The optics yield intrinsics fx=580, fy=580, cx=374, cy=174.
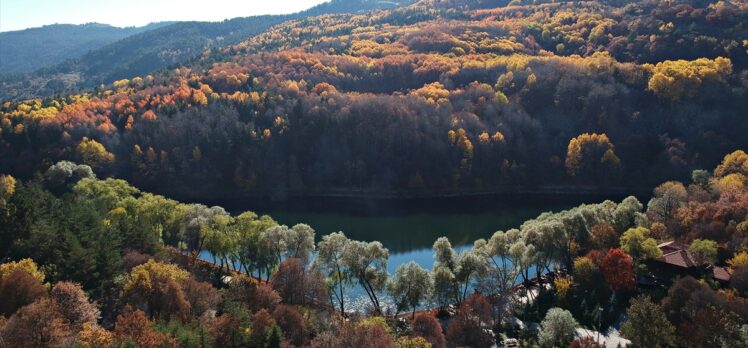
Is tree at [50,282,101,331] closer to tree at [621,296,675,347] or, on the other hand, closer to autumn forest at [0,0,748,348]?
autumn forest at [0,0,748,348]

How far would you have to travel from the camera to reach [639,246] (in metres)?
44.2

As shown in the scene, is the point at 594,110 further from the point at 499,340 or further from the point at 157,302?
the point at 157,302

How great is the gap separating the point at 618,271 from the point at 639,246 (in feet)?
13.9

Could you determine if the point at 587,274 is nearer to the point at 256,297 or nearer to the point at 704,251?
the point at 704,251

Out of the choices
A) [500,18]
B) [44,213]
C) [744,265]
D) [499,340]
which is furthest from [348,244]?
[500,18]

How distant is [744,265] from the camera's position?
39.3m

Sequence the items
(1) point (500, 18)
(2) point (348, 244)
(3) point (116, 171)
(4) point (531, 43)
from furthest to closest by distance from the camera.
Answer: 1. (1) point (500, 18)
2. (4) point (531, 43)
3. (3) point (116, 171)
4. (2) point (348, 244)

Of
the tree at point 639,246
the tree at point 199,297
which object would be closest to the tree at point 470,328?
the tree at point 199,297

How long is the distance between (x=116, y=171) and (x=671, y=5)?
11648 centimetres

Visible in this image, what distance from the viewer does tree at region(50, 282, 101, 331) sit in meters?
30.8

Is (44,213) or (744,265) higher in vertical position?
(44,213)

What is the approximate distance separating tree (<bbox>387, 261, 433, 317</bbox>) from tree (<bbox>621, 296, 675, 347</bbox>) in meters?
13.6

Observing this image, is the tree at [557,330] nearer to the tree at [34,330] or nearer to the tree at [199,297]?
the tree at [199,297]

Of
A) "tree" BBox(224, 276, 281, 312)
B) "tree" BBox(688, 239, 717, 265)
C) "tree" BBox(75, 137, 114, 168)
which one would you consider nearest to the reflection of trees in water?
"tree" BBox(688, 239, 717, 265)
